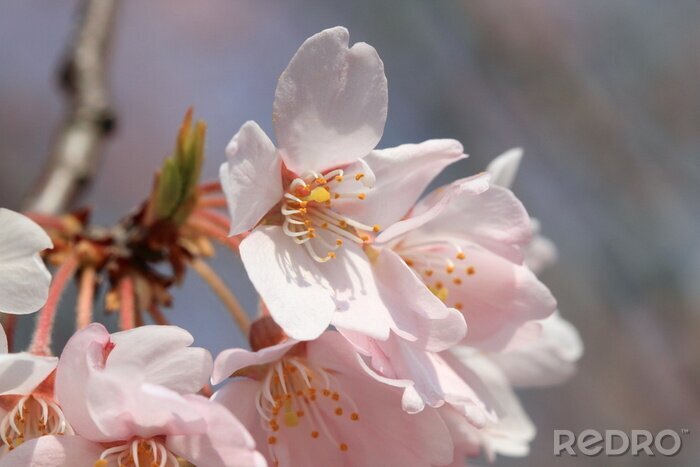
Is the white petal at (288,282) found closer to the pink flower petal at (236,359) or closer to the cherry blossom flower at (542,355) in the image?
the pink flower petal at (236,359)

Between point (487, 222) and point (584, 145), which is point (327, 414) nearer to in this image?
point (487, 222)

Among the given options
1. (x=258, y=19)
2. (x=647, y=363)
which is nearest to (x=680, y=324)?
(x=647, y=363)

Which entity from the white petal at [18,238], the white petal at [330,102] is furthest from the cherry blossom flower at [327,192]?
the white petal at [18,238]

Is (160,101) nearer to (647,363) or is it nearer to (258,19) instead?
(258,19)

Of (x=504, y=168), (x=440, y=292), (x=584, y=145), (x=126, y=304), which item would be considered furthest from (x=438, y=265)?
(x=584, y=145)

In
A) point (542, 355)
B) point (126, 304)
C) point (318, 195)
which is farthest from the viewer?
point (542, 355)

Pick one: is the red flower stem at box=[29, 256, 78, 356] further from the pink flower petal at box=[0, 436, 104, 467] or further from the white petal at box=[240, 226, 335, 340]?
the white petal at box=[240, 226, 335, 340]

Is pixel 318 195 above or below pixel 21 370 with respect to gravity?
above

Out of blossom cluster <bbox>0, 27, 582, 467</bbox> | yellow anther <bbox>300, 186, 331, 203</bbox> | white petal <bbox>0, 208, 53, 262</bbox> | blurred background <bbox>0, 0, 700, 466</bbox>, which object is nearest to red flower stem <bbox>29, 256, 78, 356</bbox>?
blossom cluster <bbox>0, 27, 582, 467</bbox>
